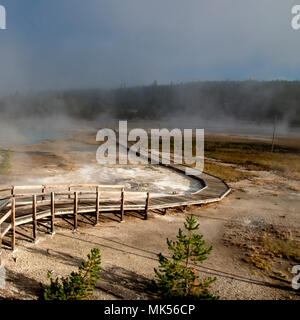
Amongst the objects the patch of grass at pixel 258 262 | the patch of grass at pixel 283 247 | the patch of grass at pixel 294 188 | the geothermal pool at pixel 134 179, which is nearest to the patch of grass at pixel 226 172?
the patch of grass at pixel 294 188

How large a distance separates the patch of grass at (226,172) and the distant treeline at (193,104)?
6439 centimetres

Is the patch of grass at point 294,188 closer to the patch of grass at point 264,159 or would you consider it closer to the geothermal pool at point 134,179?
the patch of grass at point 264,159

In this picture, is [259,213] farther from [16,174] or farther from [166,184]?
[16,174]

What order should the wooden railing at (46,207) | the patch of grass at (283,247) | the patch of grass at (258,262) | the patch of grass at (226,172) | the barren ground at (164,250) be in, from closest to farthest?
the barren ground at (164,250) < the patch of grass at (258,262) < the wooden railing at (46,207) < the patch of grass at (283,247) < the patch of grass at (226,172)

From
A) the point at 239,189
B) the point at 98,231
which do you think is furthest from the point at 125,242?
the point at 239,189

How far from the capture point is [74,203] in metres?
11.2

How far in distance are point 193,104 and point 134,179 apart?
355 feet

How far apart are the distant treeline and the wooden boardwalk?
254ft

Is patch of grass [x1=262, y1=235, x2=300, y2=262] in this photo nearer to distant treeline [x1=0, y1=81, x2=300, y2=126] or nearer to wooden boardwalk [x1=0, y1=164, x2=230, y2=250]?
wooden boardwalk [x1=0, y1=164, x2=230, y2=250]

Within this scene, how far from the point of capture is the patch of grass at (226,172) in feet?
74.4

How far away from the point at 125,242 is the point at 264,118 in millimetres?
96082

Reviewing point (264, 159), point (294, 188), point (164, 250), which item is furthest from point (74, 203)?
point (264, 159)

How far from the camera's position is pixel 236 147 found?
42.8 m

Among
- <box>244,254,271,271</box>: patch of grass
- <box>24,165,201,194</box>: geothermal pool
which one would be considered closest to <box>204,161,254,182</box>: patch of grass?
<box>24,165,201,194</box>: geothermal pool
